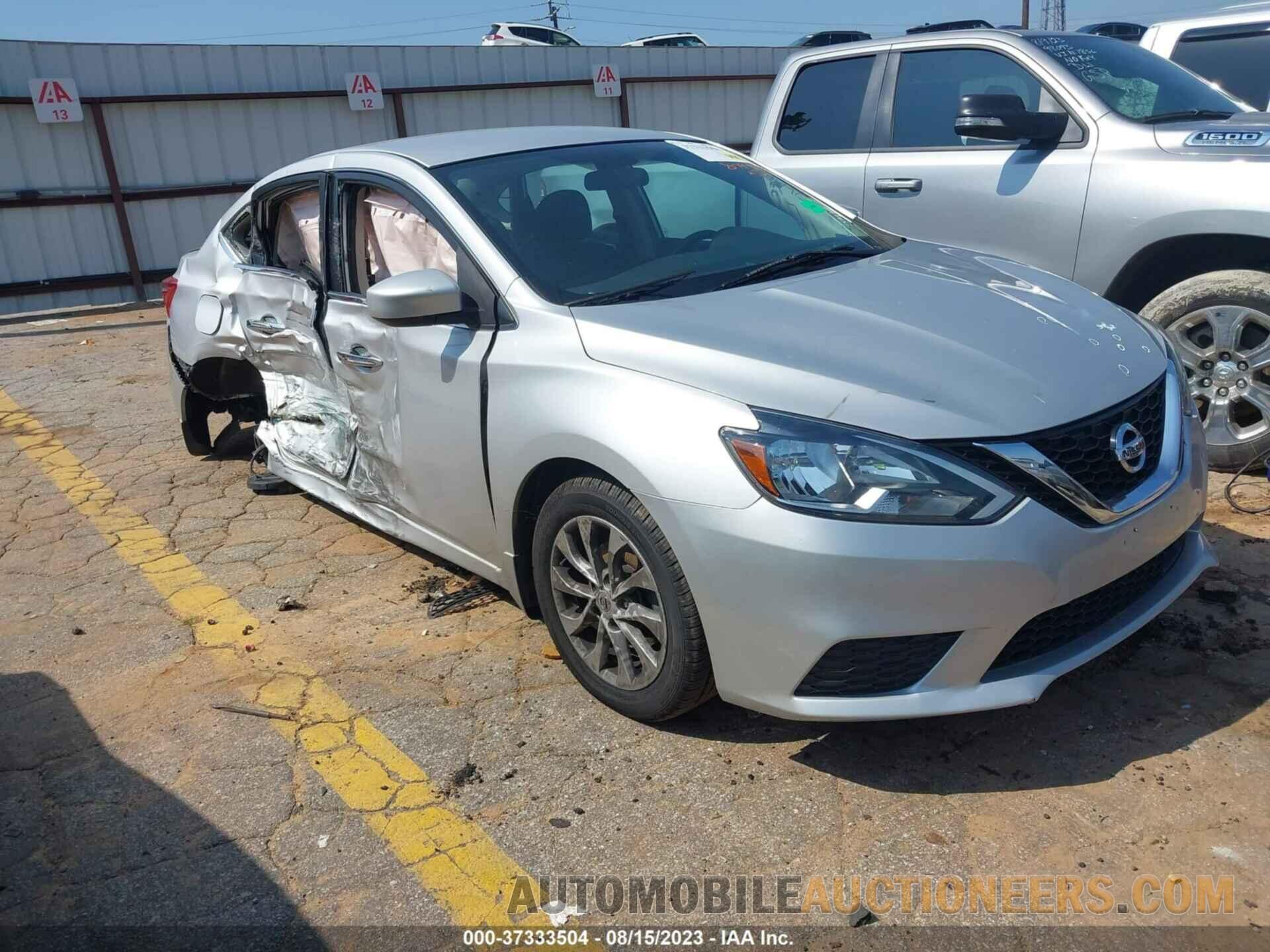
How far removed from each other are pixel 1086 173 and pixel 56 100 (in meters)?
12.5

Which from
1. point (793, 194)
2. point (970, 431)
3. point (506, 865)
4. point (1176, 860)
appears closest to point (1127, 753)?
point (1176, 860)

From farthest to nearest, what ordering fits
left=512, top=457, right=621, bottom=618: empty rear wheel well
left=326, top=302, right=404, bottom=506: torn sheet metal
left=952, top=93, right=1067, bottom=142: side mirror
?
left=952, top=93, right=1067, bottom=142: side mirror → left=326, top=302, right=404, bottom=506: torn sheet metal → left=512, top=457, right=621, bottom=618: empty rear wheel well

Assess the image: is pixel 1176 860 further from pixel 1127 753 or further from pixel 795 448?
pixel 795 448


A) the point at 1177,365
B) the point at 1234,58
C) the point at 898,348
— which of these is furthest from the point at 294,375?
the point at 1234,58

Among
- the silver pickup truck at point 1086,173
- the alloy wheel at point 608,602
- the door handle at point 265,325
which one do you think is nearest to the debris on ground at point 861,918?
the alloy wheel at point 608,602

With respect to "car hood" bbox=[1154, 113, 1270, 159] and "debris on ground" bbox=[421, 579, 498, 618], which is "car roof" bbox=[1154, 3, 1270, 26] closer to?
"car hood" bbox=[1154, 113, 1270, 159]

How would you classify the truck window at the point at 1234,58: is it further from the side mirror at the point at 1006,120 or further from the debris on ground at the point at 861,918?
the debris on ground at the point at 861,918

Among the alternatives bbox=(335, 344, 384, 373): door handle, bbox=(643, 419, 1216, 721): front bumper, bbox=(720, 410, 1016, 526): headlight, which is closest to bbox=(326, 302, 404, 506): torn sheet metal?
bbox=(335, 344, 384, 373): door handle

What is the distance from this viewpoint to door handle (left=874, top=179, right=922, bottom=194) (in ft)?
17.8

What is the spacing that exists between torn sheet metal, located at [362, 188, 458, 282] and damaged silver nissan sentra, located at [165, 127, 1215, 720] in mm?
13

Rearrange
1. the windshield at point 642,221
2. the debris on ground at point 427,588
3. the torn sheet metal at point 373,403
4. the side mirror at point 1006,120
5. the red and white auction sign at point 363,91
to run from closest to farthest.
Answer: the windshield at point 642,221
the torn sheet metal at point 373,403
the debris on ground at point 427,588
the side mirror at point 1006,120
the red and white auction sign at point 363,91

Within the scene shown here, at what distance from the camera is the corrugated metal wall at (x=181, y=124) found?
42.7ft

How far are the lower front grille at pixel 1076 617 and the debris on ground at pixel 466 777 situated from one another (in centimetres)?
140

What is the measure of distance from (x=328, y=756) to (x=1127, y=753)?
7.31 feet
